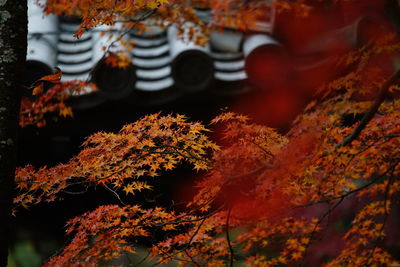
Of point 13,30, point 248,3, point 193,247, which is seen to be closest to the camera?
point 13,30

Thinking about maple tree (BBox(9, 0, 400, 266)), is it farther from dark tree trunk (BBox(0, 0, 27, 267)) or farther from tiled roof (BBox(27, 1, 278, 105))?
tiled roof (BBox(27, 1, 278, 105))

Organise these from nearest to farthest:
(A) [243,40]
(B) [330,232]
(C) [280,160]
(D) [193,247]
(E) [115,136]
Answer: (C) [280,160], (E) [115,136], (D) [193,247], (B) [330,232], (A) [243,40]

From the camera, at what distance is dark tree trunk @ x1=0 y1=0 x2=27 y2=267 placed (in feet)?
11.1

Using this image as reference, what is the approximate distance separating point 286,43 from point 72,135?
431 cm

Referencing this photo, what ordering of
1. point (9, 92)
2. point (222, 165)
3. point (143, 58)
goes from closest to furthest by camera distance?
point (9, 92) < point (222, 165) < point (143, 58)

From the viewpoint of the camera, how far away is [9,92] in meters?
3.48

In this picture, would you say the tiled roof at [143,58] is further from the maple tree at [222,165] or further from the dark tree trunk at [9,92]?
the dark tree trunk at [9,92]

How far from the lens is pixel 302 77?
821cm

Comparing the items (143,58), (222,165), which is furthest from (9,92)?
(143,58)

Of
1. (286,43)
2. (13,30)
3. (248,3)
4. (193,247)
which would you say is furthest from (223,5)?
(13,30)

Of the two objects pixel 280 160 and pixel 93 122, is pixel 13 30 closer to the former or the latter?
pixel 280 160

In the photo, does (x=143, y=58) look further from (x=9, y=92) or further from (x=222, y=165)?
(x=9, y=92)

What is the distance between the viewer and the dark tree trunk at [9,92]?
3373mm

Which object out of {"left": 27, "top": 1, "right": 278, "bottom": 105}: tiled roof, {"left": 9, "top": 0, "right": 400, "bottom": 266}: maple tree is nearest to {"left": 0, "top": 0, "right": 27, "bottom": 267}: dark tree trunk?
{"left": 9, "top": 0, "right": 400, "bottom": 266}: maple tree
